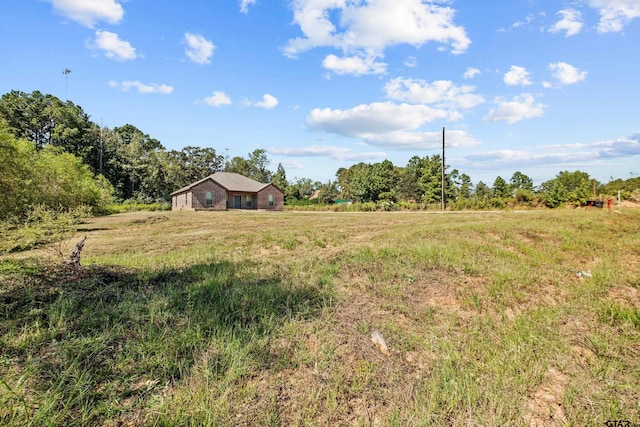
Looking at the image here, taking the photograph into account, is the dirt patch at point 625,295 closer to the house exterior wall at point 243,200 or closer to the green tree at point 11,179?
the green tree at point 11,179

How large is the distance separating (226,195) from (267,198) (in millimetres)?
4952

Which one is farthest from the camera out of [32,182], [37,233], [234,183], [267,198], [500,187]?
[500,187]

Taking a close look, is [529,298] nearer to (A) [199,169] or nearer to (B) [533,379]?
(B) [533,379]

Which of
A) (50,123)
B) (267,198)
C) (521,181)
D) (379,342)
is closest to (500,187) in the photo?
(521,181)

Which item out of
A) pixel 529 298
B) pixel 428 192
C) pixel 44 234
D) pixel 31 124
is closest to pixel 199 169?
pixel 31 124

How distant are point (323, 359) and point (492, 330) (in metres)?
1.97

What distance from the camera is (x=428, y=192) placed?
3850 centimetres

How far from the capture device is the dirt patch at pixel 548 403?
209 centimetres

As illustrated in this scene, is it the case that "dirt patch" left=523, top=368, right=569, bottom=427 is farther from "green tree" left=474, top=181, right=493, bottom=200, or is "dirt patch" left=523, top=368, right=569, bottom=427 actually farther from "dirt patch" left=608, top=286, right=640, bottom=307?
"green tree" left=474, top=181, right=493, bottom=200

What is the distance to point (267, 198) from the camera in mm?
37094

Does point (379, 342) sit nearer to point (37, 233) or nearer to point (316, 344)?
point (316, 344)

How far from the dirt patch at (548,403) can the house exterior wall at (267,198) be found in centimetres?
3543

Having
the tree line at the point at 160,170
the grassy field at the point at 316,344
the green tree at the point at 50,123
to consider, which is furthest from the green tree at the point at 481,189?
the green tree at the point at 50,123

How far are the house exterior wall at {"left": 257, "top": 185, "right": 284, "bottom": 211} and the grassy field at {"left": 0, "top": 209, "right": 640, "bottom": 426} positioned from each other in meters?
31.8
